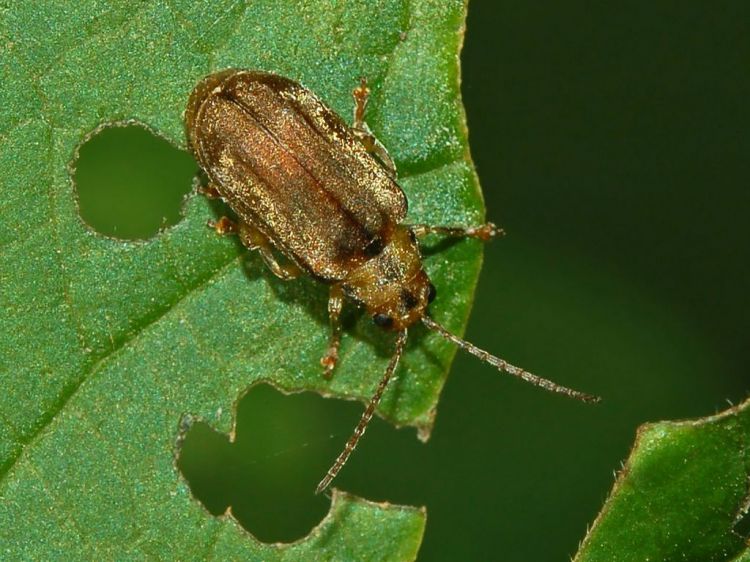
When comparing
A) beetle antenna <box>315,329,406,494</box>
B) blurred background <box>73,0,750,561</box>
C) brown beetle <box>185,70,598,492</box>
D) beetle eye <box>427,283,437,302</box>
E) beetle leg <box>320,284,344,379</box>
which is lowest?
blurred background <box>73,0,750,561</box>

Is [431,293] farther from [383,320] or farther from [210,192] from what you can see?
[210,192]

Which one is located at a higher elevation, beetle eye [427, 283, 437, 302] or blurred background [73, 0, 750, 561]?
beetle eye [427, 283, 437, 302]

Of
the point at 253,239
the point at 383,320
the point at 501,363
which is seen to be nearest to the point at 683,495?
the point at 501,363

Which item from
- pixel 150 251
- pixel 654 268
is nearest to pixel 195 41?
pixel 150 251

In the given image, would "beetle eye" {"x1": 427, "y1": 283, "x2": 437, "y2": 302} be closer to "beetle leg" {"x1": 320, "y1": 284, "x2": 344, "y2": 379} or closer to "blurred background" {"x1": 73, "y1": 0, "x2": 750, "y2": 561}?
"beetle leg" {"x1": 320, "y1": 284, "x2": 344, "y2": 379}

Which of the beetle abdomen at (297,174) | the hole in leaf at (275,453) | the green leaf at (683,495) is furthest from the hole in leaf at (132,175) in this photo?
the green leaf at (683,495)

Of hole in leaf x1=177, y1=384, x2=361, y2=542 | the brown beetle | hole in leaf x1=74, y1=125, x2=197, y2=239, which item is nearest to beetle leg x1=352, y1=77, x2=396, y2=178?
the brown beetle
